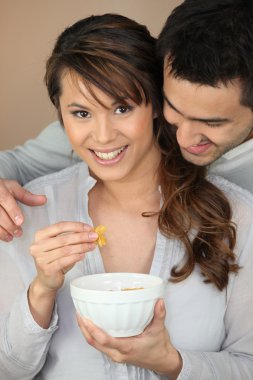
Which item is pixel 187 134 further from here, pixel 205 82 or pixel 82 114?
pixel 82 114

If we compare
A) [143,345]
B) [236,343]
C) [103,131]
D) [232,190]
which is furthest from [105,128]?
[236,343]

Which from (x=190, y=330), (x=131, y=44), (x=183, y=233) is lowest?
(x=190, y=330)

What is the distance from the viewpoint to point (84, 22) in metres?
1.70

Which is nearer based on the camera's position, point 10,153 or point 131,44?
point 131,44

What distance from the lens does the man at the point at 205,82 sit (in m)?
1.51

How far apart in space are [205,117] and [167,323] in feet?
1.69

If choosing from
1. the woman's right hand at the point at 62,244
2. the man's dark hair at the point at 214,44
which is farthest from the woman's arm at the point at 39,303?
the man's dark hair at the point at 214,44

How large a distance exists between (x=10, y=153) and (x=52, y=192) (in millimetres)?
276

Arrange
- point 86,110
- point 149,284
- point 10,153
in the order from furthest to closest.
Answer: point 10,153 < point 86,110 < point 149,284

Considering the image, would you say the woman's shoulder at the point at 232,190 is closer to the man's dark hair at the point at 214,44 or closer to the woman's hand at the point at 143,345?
the man's dark hair at the point at 214,44

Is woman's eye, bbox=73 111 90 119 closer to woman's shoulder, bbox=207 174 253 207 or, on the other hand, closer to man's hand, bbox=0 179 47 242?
man's hand, bbox=0 179 47 242

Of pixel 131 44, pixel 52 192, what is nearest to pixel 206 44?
pixel 131 44

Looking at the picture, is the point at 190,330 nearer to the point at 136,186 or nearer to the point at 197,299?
the point at 197,299

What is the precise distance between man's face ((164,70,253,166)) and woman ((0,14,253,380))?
9 cm
